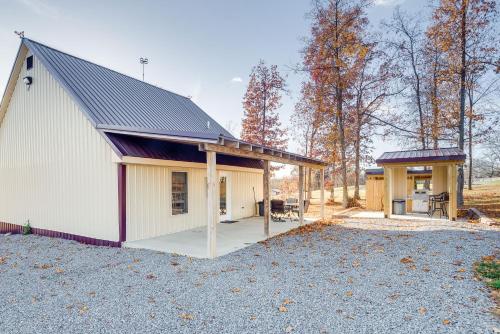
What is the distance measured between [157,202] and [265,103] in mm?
14621

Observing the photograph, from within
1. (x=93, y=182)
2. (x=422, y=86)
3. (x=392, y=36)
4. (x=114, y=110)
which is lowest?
(x=93, y=182)

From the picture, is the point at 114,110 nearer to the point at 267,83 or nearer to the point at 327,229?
the point at 327,229

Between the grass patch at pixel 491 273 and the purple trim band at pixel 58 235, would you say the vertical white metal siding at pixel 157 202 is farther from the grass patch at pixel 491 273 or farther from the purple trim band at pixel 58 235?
the grass patch at pixel 491 273

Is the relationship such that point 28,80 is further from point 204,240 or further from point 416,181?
point 416,181

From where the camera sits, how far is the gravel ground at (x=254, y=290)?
11.4 feet

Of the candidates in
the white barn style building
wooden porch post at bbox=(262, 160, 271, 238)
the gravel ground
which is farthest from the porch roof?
wooden porch post at bbox=(262, 160, 271, 238)

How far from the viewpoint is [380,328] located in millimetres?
3314

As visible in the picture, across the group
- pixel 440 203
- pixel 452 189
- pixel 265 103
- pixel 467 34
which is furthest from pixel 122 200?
pixel 467 34

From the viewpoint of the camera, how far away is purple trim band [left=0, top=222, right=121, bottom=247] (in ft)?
25.2

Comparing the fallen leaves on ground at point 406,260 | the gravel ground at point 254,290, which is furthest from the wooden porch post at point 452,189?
the fallen leaves on ground at point 406,260

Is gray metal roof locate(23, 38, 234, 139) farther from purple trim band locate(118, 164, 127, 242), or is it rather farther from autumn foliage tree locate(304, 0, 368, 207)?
autumn foliage tree locate(304, 0, 368, 207)

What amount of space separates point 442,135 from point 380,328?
1796cm

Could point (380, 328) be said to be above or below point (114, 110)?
below

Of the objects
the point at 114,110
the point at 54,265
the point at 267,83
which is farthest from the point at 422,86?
the point at 54,265
